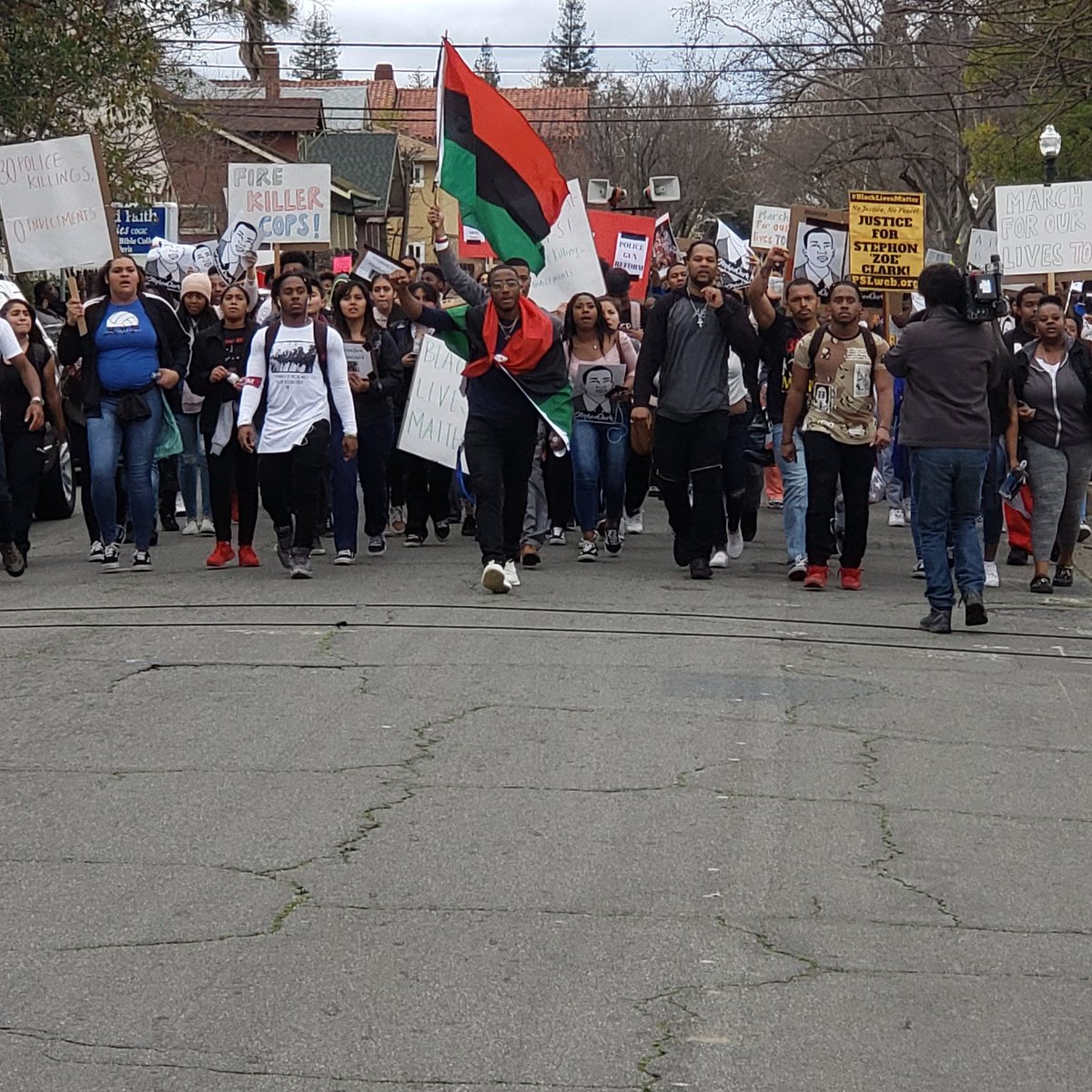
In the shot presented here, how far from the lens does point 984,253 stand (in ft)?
78.3

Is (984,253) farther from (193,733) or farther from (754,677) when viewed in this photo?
(193,733)

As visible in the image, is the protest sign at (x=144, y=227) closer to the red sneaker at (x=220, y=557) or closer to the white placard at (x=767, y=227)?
the white placard at (x=767, y=227)

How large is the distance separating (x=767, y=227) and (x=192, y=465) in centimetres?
1171

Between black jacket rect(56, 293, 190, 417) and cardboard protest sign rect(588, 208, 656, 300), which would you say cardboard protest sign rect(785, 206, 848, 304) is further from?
black jacket rect(56, 293, 190, 417)

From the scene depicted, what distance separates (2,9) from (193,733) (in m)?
16.5

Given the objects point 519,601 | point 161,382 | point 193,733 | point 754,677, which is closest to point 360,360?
point 161,382

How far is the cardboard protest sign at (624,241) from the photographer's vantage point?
18844 mm

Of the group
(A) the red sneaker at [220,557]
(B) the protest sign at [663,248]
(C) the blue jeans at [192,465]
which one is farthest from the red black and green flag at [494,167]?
(B) the protest sign at [663,248]

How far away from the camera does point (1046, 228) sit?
15875mm

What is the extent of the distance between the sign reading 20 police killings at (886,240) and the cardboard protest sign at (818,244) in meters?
0.37

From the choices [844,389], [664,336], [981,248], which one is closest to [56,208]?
[664,336]

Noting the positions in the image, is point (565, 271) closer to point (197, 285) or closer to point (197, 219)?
point (197, 285)

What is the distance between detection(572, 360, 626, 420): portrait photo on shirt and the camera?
1300cm

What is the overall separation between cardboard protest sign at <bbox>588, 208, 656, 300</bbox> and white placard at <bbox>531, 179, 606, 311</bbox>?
5.31 meters
